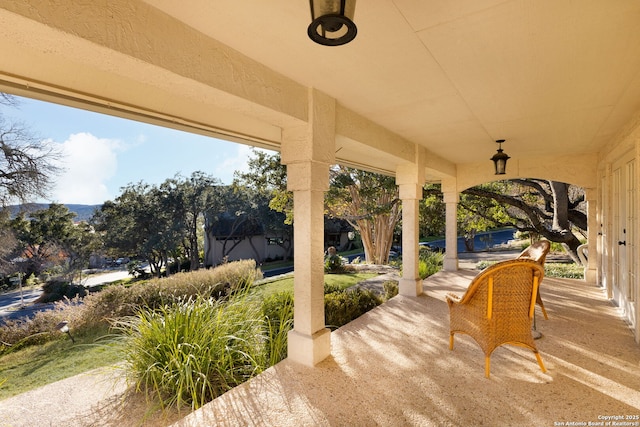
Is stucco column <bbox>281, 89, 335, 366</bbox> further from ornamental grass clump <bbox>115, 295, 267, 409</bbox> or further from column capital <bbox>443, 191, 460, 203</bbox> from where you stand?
column capital <bbox>443, 191, 460, 203</bbox>

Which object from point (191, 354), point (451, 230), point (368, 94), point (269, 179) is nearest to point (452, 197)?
point (451, 230)

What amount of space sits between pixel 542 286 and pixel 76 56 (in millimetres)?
7069

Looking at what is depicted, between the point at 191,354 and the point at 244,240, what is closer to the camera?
the point at 191,354

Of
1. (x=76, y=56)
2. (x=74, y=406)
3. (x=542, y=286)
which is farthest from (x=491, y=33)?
(x=542, y=286)

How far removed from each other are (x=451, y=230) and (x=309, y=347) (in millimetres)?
5521

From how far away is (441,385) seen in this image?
249cm

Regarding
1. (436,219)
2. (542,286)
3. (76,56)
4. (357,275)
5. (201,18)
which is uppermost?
(201,18)

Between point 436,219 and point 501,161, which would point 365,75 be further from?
point 436,219

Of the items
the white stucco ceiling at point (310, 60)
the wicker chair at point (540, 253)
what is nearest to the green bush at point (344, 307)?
the wicker chair at point (540, 253)

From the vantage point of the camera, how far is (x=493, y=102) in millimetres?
2980

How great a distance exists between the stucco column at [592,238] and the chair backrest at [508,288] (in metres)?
4.64

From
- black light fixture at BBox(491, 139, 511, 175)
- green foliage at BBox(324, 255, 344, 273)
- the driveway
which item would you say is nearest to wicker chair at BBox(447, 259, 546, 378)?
black light fixture at BBox(491, 139, 511, 175)

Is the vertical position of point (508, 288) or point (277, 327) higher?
point (508, 288)

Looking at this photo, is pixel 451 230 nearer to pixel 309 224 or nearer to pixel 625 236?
pixel 625 236
